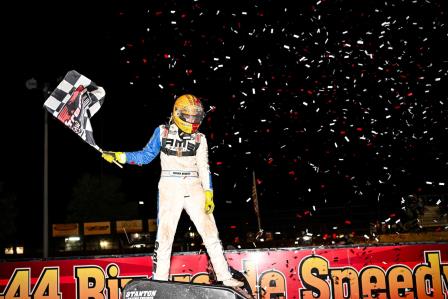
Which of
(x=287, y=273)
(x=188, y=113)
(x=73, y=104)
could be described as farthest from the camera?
(x=287, y=273)

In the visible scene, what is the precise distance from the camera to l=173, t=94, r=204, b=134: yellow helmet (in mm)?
5961

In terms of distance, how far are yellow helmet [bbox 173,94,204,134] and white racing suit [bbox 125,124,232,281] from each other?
0.60 feet

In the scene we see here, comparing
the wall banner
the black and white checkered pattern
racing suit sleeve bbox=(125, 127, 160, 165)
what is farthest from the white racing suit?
the wall banner

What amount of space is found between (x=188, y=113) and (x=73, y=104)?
1.49 meters

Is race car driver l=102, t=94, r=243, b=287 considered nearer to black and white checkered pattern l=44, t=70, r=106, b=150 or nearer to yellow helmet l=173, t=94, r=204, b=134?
yellow helmet l=173, t=94, r=204, b=134

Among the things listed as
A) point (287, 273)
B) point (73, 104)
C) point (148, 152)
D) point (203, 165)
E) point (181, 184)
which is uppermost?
point (73, 104)

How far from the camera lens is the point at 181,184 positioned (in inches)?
242

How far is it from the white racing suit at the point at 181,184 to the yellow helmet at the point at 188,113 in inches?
7.2

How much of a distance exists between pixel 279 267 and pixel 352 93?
19.1 ft

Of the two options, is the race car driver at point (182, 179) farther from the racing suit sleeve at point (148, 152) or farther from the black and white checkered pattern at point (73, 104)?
the black and white checkered pattern at point (73, 104)

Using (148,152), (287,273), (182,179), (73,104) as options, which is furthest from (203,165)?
(287,273)

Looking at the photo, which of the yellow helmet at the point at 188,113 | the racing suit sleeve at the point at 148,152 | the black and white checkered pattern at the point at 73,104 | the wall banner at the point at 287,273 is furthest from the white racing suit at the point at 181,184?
the wall banner at the point at 287,273

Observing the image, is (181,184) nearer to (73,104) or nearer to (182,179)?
(182,179)

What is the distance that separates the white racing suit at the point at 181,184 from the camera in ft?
19.8
